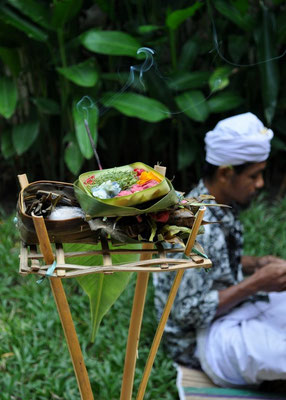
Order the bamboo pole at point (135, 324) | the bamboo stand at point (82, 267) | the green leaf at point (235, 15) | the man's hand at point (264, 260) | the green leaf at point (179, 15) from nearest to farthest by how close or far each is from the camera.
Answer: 1. the bamboo stand at point (82, 267)
2. the bamboo pole at point (135, 324)
3. the man's hand at point (264, 260)
4. the green leaf at point (179, 15)
5. the green leaf at point (235, 15)

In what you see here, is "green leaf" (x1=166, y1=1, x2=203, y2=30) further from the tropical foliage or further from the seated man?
the seated man

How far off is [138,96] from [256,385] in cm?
180

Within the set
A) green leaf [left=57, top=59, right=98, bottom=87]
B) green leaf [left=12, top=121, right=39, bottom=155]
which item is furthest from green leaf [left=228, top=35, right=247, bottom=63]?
green leaf [left=12, top=121, right=39, bottom=155]

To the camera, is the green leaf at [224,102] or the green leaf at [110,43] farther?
the green leaf at [224,102]

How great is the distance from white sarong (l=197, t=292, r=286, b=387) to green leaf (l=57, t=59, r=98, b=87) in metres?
1.59

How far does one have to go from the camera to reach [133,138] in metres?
4.00

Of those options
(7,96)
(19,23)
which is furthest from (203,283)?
(19,23)

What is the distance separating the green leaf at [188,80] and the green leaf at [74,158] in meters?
0.69

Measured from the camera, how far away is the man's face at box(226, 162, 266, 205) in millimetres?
2018

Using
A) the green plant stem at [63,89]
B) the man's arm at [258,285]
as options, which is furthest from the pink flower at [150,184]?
the green plant stem at [63,89]

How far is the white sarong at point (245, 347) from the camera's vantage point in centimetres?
199

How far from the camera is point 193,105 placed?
316cm

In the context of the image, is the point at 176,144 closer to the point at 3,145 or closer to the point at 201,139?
the point at 201,139

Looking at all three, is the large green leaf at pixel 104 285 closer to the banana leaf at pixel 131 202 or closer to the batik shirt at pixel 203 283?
the banana leaf at pixel 131 202
